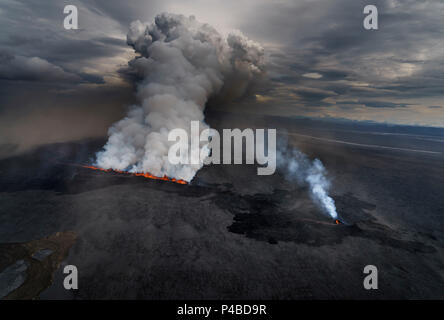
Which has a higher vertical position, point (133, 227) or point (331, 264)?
point (133, 227)

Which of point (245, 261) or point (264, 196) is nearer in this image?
point (245, 261)

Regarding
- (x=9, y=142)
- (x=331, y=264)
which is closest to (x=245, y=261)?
(x=331, y=264)

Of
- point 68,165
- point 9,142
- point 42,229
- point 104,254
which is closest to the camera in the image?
point 104,254

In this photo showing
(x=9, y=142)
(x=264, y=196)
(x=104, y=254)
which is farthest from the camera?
(x=9, y=142)

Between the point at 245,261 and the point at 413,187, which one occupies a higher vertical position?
the point at 413,187
